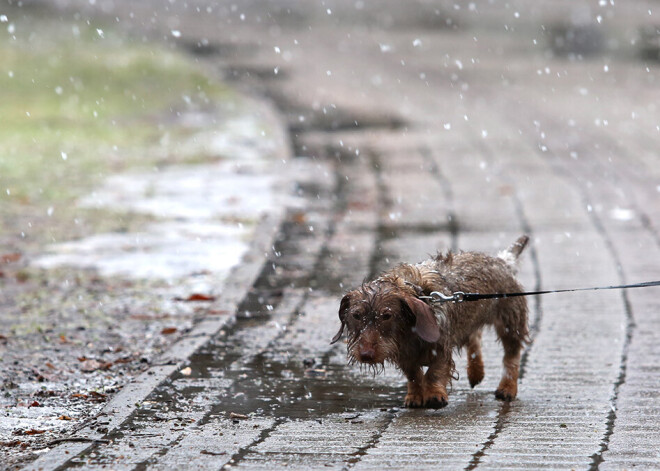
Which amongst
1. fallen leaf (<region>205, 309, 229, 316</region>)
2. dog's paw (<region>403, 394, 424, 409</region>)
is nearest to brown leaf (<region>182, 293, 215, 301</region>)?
fallen leaf (<region>205, 309, 229, 316</region>)

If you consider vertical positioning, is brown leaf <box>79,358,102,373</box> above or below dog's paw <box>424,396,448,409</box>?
below

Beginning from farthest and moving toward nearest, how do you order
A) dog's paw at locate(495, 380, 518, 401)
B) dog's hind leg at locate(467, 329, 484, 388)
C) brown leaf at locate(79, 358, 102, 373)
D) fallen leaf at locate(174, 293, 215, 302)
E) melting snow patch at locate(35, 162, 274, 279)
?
melting snow patch at locate(35, 162, 274, 279) → fallen leaf at locate(174, 293, 215, 302) → brown leaf at locate(79, 358, 102, 373) → dog's hind leg at locate(467, 329, 484, 388) → dog's paw at locate(495, 380, 518, 401)

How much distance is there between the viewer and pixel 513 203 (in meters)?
14.4

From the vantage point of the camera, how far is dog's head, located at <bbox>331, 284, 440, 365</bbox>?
6.61 meters

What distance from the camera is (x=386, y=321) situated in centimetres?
665

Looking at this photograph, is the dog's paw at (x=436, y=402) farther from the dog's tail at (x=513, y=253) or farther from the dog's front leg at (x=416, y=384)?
the dog's tail at (x=513, y=253)

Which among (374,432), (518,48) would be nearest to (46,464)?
(374,432)

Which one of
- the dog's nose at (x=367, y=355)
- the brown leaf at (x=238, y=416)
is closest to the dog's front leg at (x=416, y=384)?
the dog's nose at (x=367, y=355)

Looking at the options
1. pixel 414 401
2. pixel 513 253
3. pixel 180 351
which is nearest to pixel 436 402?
pixel 414 401

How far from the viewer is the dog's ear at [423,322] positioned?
6645mm

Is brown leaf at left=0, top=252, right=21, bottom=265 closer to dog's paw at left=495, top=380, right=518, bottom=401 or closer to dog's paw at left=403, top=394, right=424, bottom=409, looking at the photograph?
dog's paw at left=403, top=394, right=424, bottom=409

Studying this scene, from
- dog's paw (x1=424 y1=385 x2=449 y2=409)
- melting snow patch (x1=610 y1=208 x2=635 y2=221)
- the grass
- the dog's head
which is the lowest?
dog's paw (x1=424 y1=385 x2=449 y2=409)

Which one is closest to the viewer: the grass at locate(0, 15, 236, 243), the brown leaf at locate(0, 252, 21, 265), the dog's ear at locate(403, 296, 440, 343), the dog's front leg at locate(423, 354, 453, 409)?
the dog's ear at locate(403, 296, 440, 343)

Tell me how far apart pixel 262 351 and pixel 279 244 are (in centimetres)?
386
